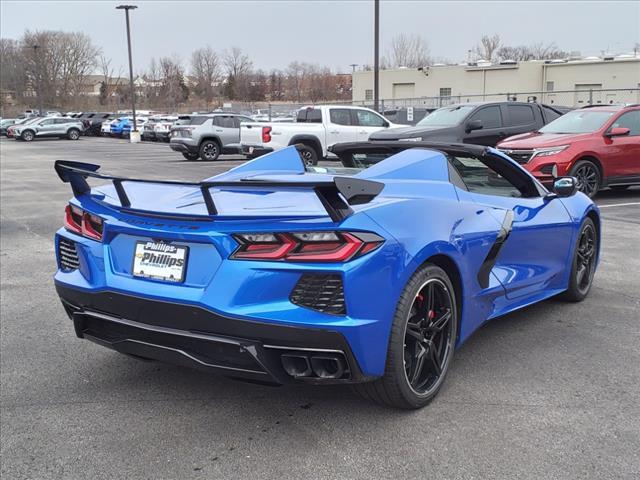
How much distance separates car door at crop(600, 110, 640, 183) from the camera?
36.2 feet

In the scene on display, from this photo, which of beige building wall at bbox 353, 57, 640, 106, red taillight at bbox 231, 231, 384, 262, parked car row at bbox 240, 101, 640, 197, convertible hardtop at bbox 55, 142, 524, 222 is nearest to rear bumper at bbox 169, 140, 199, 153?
parked car row at bbox 240, 101, 640, 197

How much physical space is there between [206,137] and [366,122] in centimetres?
779

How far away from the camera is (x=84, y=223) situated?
3430 millimetres

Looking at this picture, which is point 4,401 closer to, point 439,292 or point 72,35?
point 439,292

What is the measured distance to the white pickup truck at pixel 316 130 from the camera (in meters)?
16.9

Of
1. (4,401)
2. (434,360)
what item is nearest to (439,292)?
(434,360)

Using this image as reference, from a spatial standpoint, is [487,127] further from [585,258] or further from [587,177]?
[585,258]

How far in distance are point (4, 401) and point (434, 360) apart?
2454 millimetres

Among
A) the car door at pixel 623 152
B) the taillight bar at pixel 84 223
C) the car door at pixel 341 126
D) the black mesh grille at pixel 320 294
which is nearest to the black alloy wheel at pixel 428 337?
the black mesh grille at pixel 320 294

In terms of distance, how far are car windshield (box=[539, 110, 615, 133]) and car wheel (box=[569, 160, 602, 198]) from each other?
0.71 m

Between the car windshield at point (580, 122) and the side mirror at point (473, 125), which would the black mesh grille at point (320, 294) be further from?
the side mirror at point (473, 125)

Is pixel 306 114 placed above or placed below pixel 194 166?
above

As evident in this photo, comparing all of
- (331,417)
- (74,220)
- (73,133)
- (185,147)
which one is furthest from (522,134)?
(73,133)

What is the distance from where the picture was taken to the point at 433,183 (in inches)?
143
